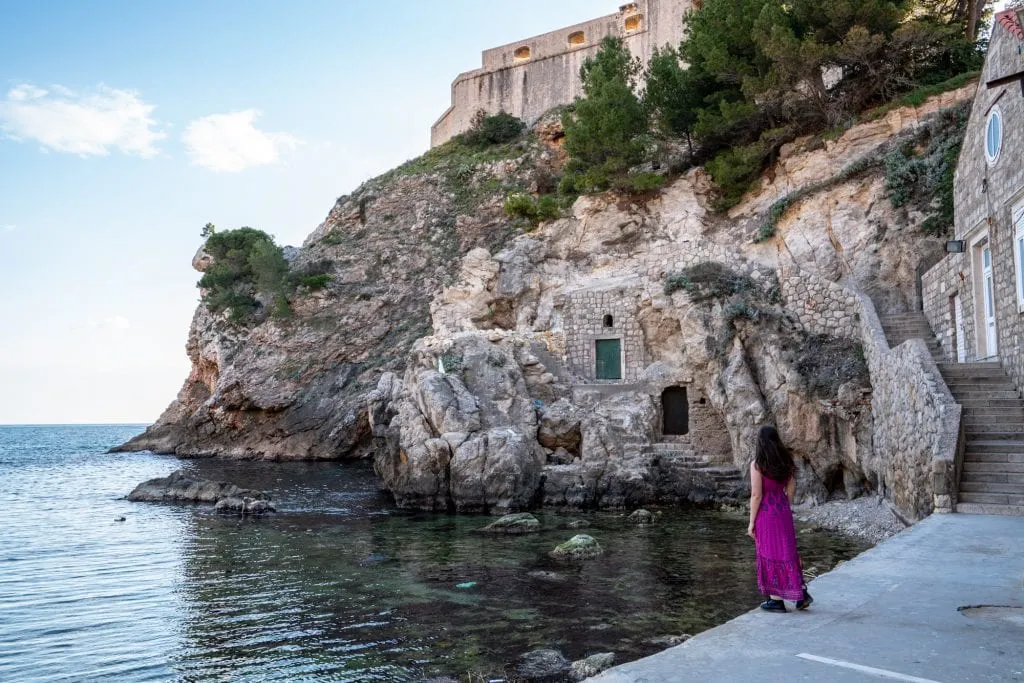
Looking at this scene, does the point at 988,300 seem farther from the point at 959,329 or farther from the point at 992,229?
the point at 959,329

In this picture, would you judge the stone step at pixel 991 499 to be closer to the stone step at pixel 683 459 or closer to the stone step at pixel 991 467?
the stone step at pixel 991 467

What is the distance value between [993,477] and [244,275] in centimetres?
4190

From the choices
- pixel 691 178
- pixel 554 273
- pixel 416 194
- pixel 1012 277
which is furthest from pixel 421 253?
pixel 1012 277

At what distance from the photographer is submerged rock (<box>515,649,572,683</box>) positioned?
7707mm

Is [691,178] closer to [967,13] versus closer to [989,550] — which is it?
[967,13]

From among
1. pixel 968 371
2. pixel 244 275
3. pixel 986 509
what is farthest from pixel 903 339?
pixel 244 275

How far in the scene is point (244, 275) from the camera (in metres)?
45.0

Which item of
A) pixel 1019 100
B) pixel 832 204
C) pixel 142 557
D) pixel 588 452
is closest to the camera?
pixel 1019 100

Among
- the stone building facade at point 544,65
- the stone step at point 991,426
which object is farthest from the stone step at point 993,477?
the stone building facade at point 544,65

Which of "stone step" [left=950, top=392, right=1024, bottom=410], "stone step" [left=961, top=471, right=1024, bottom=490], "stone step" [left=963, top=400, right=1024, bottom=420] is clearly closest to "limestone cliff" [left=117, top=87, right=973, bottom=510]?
"stone step" [left=950, top=392, right=1024, bottom=410]

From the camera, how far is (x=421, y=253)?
136 ft

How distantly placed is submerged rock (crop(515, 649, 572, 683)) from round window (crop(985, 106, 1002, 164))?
459 inches

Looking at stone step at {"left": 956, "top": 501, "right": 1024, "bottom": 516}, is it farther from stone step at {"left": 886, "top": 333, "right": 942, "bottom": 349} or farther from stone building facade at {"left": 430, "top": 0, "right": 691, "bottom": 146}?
stone building facade at {"left": 430, "top": 0, "right": 691, "bottom": 146}

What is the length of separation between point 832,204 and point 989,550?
18.0 m
